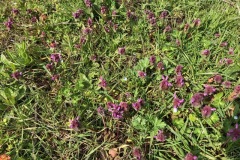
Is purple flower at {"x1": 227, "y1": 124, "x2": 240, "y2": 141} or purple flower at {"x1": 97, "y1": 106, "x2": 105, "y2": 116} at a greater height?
purple flower at {"x1": 97, "y1": 106, "x2": 105, "y2": 116}

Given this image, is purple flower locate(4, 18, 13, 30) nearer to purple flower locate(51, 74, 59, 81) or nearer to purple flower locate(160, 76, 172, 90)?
purple flower locate(51, 74, 59, 81)

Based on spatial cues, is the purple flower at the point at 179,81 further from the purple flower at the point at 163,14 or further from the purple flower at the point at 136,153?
the purple flower at the point at 163,14

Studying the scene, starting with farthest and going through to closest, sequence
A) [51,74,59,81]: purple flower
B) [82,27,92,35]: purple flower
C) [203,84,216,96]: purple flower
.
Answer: [82,27,92,35]: purple flower < [51,74,59,81]: purple flower < [203,84,216,96]: purple flower

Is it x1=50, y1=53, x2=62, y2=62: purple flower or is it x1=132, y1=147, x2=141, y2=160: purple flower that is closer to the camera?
x1=132, y1=147, x2=141, y2=160: purple flower

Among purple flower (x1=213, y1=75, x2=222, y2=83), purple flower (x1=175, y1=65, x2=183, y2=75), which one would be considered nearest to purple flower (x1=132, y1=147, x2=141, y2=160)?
purple flower (x1=175, y1=65, x2=183, y2=75)

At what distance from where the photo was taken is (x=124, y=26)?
330cm

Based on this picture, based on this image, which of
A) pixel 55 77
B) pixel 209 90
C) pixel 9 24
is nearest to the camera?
pixel 209 90

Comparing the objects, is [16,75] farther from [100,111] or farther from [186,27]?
[186,27]

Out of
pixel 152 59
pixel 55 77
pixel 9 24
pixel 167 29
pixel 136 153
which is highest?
pixel 9 24

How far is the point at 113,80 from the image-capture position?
288cm

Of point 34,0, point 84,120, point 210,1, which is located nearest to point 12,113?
point 84,120

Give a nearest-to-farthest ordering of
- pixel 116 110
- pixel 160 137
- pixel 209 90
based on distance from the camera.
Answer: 1. pixel 160 137
2. pixel 116 110
3. pixel 209 90

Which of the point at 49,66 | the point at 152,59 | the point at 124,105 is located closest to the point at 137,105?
the point at 124,105

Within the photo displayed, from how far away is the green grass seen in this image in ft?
8.20
